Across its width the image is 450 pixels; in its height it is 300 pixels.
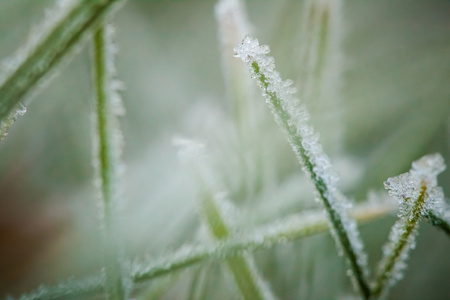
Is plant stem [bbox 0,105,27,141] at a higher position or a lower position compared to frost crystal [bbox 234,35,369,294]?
higher

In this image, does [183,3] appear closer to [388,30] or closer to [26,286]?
[388,30]

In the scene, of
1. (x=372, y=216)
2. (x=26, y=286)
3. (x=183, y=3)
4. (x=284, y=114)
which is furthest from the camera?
(x=183, y=3)

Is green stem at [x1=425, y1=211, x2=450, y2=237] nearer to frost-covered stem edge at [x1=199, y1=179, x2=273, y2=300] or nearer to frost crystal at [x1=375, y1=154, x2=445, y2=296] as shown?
frost crystal at [x1=375, y1=154, x2=445, y2=296]

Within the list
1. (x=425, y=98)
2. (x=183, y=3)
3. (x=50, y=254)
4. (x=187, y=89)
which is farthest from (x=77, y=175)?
(x=425, y=98)

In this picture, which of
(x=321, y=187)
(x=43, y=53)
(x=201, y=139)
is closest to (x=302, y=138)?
(x=321, y=187)

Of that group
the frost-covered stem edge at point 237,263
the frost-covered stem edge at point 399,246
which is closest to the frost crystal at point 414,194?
the frost-covered stem edge at point 399,246

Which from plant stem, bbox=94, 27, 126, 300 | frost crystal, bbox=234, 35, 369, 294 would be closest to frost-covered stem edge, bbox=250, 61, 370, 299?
frost crystal, bbox=234, 35, 369, 294

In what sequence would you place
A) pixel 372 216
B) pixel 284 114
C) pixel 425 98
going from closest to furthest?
pixel 284 114
pixel 372 216
pixel 425 98

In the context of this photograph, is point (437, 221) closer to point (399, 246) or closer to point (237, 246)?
point (399, 246)
